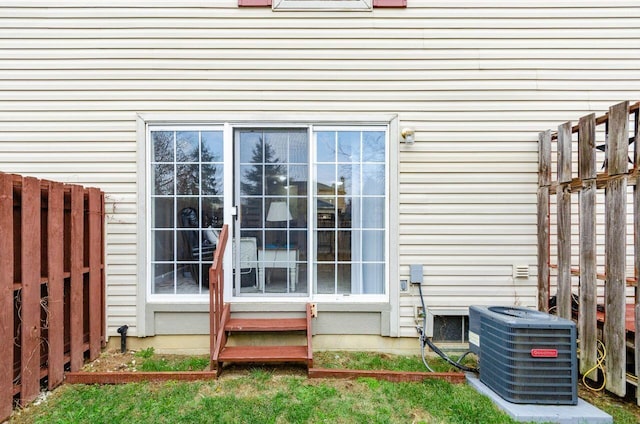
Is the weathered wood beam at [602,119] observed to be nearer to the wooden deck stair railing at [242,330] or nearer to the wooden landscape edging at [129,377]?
the wooden deck stair railing at [242,330]

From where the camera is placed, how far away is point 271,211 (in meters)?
3.47

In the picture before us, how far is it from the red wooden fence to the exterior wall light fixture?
3.08m

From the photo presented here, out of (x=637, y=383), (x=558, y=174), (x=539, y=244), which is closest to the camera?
(x=637, y=383)

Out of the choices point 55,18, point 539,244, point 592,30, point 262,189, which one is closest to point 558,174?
point 539,244

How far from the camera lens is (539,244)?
3.34m

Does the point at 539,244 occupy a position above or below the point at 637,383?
above

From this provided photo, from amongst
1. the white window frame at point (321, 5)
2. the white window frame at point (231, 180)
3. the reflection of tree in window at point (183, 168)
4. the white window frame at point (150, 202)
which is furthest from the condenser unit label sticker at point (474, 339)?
the white window frame at point (321, 5)

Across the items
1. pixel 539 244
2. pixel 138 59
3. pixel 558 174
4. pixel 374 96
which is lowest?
pixel 539 244

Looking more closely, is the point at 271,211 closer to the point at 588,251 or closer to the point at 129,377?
the point at 129,377

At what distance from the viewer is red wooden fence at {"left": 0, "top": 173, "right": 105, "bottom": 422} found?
89.6 inches

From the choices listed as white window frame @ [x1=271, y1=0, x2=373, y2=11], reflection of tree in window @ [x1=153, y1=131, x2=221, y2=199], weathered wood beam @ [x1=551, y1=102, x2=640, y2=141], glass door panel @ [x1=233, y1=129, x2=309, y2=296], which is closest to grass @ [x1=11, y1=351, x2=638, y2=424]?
glass door panel @ [x1=233, y1=129, x2=309, y2=296]

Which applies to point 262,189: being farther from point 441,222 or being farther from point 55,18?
point 55,18

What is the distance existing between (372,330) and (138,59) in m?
3.67

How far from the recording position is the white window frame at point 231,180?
11.1ft
